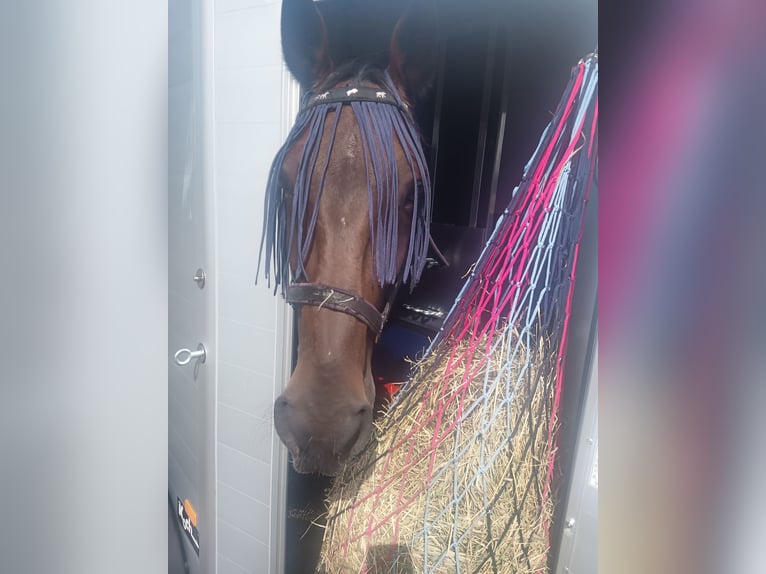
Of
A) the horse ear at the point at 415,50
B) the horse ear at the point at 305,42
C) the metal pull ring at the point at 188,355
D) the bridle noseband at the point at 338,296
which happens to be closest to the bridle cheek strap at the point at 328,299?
the bridle noseband at the point at 338,296

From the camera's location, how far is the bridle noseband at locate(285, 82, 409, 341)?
0.61 m

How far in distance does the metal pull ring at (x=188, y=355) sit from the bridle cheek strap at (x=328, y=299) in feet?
0.46

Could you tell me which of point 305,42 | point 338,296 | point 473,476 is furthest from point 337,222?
point 473,476

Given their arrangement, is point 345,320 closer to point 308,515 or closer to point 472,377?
point 472,377

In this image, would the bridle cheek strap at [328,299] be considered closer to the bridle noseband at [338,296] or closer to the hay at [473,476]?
the bridle noseband at [338,296]

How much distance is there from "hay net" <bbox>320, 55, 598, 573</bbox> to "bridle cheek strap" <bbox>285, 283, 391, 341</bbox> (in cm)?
15

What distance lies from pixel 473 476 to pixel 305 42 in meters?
0.69

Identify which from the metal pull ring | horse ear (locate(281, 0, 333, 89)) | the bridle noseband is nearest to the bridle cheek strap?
the bridle noseband

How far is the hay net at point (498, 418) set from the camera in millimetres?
500

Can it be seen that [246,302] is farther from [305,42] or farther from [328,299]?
[305,42]

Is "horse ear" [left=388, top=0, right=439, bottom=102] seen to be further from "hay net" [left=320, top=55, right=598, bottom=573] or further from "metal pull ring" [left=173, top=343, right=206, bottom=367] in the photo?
"metal pull ring" [left=173, top=343, right=206, bottom=367]
